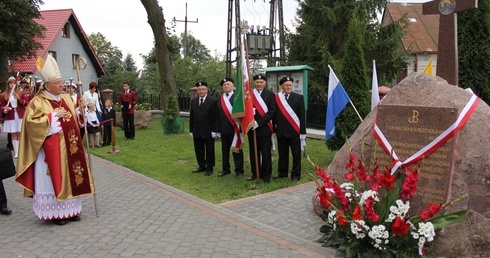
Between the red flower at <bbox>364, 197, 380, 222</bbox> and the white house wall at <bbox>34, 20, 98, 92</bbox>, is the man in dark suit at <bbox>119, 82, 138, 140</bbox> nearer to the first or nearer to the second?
the red flower at <bbox>364, 197, 380, 222</bbox>

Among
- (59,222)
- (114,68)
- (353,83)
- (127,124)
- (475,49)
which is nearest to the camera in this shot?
(59,222)

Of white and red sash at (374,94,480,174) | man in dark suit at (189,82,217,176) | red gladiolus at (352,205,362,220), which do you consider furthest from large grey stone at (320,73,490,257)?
man in dark suit at (189,82,217,176)

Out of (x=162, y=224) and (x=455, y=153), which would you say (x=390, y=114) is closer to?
(x=455, y=153)

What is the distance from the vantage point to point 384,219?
13.6ft

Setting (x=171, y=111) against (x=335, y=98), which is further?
(x=171, y=111)

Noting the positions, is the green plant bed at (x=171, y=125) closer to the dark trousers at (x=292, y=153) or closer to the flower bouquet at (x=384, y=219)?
the dark trousers at (x=292, y=153)

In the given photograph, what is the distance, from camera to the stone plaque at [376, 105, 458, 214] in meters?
4.30

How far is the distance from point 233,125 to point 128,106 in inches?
270

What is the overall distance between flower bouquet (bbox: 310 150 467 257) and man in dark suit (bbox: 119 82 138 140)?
33.4 feet

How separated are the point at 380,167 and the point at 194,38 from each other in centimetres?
8855

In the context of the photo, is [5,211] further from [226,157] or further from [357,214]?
[357,214]

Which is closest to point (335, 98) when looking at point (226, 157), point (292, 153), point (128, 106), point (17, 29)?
point (292, 153)

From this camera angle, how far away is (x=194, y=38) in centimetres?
9031

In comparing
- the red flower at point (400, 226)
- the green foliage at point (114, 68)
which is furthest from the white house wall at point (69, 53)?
the red flower at point (400, 226)
